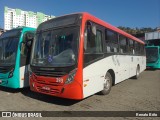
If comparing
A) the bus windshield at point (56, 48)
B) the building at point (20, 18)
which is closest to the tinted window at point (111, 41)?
the bus windshield at point (56, 48)

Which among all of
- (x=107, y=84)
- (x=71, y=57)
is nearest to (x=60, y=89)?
(x=71, y=57)

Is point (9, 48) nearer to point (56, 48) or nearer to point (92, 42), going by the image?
point (56, 48)

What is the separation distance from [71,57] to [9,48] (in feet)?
11.9

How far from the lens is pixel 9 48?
7.91m

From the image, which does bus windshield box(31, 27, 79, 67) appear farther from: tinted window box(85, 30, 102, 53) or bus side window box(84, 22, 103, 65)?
tinted window box(85, 30, 102, 53)

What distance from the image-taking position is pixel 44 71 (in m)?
6.05

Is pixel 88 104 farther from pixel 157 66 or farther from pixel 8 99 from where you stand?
pixel 157 66

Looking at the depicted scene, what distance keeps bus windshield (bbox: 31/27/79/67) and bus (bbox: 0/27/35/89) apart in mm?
1200

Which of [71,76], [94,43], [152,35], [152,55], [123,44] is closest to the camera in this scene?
[71,76]

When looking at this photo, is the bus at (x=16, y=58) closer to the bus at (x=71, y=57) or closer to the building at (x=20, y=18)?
the bus at (x=71, y=57)

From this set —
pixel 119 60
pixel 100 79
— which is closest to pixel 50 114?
pixel 100 79

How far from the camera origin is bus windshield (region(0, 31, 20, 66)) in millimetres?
7648

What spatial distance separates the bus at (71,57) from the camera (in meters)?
5.49

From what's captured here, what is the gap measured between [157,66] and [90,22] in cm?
1528
